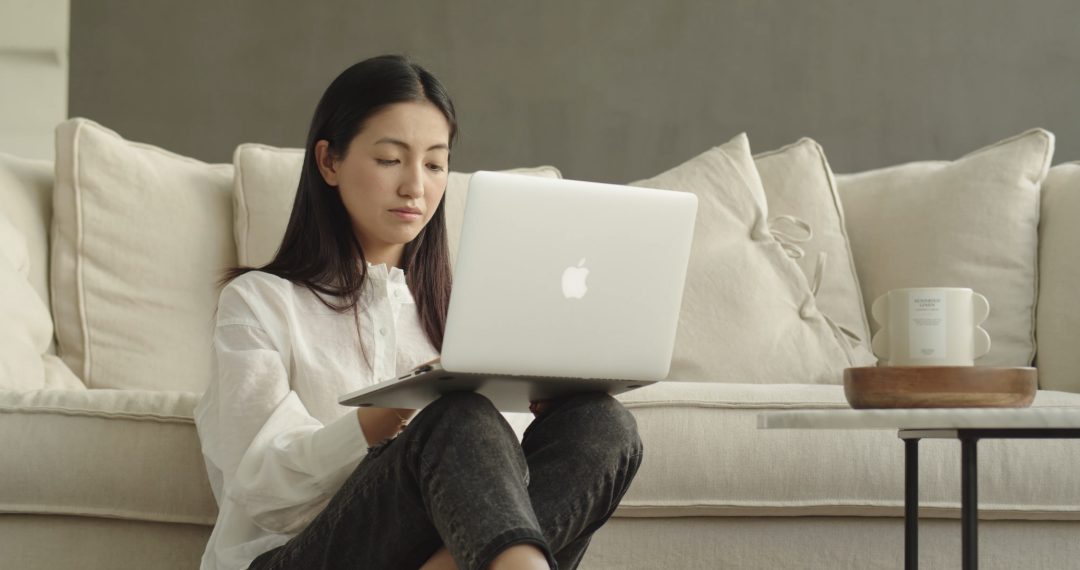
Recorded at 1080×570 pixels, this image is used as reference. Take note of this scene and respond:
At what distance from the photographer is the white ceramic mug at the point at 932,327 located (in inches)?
48.0

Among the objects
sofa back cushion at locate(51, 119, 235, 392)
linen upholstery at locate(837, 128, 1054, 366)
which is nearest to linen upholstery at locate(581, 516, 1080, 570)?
linen upholstery at locate(837, 128, 1054, 366)

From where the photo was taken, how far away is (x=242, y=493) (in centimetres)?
124

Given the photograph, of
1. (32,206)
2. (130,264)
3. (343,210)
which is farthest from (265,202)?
(343,210)

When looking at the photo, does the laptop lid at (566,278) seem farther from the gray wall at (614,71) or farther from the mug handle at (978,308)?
the gray wall at (614,71)

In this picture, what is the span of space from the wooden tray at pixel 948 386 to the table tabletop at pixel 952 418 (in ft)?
0.25

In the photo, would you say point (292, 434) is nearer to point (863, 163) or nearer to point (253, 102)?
point (253, 102)

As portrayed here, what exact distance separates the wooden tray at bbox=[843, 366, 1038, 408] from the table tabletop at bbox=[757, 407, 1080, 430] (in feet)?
0.25

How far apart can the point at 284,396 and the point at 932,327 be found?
0.69 metres

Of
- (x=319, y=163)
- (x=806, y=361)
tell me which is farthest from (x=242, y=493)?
(x=806, y=361)

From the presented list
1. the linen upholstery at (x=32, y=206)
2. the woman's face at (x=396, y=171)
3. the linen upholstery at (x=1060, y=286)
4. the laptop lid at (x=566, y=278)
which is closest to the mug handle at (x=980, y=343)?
the laptop lid at (x=566, y=278)

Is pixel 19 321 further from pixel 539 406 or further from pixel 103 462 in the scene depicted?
pixel 539 406

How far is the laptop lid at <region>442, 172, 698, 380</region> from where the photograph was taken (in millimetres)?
1064

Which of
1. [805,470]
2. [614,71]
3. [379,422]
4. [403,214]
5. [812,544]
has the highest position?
[614,71]

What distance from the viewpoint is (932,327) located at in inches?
48.1
